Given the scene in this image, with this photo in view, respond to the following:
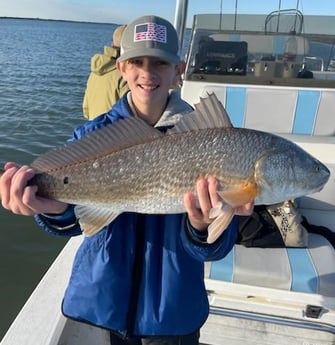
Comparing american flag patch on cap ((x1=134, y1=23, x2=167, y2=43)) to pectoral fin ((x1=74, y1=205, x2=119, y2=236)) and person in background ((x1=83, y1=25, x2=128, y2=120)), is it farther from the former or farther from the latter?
person in background ((x1=83, y1=25, x2=128, y2=120))

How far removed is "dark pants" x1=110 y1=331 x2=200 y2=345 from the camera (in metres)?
1.99

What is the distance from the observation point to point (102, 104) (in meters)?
4.83

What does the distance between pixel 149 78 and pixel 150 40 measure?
157 mm

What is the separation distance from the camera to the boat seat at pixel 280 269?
279cm

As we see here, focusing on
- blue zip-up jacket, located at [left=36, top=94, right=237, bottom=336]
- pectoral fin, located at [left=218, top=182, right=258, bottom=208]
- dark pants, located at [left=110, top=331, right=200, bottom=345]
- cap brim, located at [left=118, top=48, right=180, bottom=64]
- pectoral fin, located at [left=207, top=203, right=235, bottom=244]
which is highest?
cap brim, located at [left=118, top=48, right=180, bottom=64]

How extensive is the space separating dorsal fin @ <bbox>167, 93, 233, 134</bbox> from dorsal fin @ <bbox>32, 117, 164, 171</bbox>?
0.10 meters

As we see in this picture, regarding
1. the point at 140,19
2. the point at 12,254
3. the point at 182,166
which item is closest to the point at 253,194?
the point at 182,166

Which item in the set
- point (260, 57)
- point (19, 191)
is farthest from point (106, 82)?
point (19, 191)

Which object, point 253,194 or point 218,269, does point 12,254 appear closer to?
point 218,269

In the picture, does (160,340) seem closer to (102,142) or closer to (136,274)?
(136,274)

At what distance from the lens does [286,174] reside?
1769 mm

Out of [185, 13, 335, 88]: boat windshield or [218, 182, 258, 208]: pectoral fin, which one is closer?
[218, 182, 258, 208]: pectoral fin

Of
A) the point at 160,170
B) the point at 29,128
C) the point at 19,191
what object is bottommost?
the point at 29,128

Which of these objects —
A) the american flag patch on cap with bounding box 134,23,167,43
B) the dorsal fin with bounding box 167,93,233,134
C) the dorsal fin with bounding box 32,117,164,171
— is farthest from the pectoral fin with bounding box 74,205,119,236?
the american flag patch on cap with bounding box 134,23,167,43
